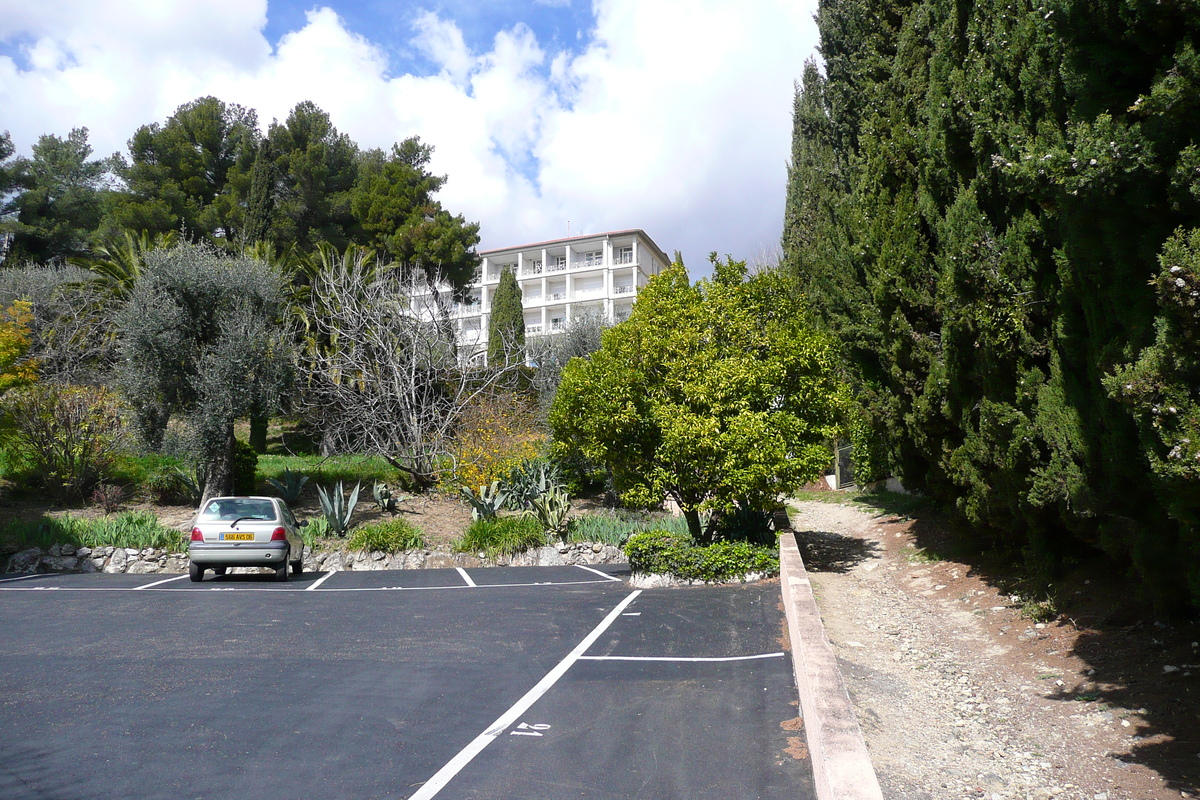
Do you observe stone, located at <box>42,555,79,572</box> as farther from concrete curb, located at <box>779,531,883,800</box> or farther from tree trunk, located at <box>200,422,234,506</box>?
concrete curb, located at <box>779,531,883,800</box>

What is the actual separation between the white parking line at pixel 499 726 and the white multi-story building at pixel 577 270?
50967 mm

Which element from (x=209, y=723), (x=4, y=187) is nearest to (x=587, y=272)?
(x=4, y=187)

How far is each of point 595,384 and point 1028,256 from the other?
6971mm

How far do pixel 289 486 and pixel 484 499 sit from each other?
217 inches

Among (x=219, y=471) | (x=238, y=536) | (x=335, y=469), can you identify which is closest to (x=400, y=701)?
(x=238, y=536)

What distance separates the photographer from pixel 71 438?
18.4m

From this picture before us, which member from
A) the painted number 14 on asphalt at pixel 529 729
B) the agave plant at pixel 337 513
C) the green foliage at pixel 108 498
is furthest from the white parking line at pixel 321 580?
the painted number 14 on asphalt at pixel 529 729

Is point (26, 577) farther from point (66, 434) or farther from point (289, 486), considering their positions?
point (289, 486)

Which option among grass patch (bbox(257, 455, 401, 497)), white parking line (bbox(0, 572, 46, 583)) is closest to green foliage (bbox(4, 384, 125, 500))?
grass patch (bbox(257, 455, 401, 497))

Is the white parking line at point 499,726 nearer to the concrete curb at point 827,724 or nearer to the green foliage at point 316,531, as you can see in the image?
the concrete curb at point 827,724

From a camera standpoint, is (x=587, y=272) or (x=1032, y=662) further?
(x=587, y=272)

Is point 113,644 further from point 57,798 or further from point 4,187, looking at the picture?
point 4,187

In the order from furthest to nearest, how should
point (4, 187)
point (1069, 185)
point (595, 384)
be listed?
1. point (4, 187)
2. point (595, 384)
3. point (1069, 185)

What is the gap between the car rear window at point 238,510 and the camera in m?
13.1
